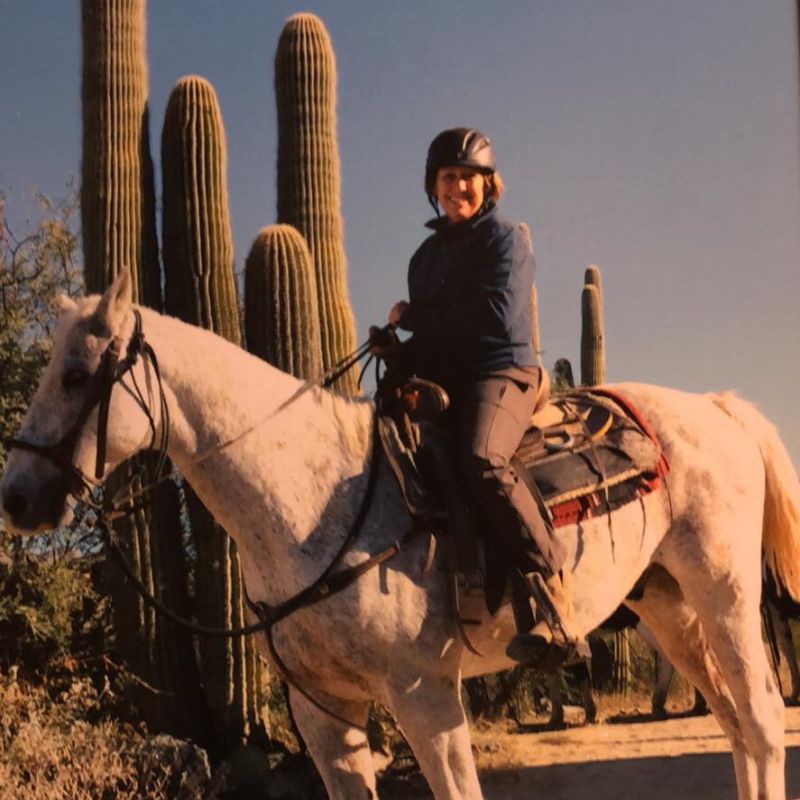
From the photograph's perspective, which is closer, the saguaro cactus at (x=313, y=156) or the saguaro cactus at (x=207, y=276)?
the saguaro cactus at (x=207, y=276)

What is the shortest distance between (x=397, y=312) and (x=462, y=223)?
0.43 metres

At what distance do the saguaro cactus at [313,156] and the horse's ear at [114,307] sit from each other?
19.8 ft

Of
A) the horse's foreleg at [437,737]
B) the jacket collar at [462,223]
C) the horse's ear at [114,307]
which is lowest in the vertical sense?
the horse's foreleg at [437,737]

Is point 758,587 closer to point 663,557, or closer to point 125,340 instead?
point 663,557

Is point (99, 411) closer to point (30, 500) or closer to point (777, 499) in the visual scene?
point (30, 500)

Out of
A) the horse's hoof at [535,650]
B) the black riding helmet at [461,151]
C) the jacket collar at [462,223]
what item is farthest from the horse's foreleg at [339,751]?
the black riding helmet at [461,151]

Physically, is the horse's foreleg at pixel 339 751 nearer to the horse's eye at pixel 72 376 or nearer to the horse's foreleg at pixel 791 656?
the horse's eye at pixel 72 376

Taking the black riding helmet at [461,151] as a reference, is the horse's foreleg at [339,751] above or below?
below

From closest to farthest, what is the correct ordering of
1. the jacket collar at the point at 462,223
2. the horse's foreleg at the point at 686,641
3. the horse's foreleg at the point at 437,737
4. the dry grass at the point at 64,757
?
the horse's foreleg at the point at 437,737, the jacket collar at the point at 462,223, the horse's foreleg at the point at 686,641, the dry grass at the point at 64,757

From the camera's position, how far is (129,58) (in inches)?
340

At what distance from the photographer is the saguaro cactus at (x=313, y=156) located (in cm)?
927

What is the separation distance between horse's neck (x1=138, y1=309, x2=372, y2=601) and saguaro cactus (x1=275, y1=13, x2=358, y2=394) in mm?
5721

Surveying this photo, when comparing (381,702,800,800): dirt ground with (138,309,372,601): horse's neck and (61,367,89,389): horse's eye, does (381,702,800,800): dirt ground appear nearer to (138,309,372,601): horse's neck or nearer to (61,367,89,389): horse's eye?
(138,309,372,601): horse's neck

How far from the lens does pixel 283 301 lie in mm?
7895
